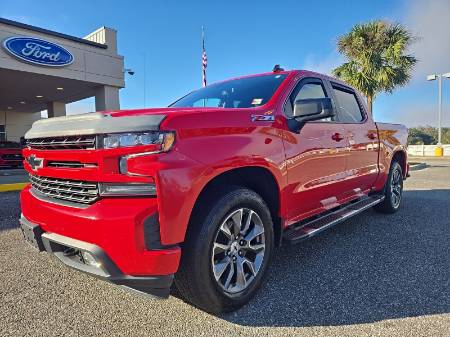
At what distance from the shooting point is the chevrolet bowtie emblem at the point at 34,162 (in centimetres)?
Answer: 254

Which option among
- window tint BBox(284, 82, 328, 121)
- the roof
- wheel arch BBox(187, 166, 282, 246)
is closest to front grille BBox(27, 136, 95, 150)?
wheel arch BBox(187, 166, 282, 246)

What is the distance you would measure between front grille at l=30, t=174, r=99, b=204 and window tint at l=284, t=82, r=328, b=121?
5.76 feet

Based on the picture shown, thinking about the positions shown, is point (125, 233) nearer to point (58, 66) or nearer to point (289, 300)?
point (289, 300)

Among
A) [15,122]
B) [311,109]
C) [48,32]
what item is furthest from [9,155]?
[311,109]

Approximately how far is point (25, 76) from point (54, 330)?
50.6 ft

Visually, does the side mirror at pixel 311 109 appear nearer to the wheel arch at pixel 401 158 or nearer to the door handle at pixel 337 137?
the door handle at pixel 337 137

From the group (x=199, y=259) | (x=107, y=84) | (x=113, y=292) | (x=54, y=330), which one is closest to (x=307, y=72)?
(x=199, y=259)

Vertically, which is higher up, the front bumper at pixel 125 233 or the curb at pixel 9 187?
the front bumper at pixel 125 233

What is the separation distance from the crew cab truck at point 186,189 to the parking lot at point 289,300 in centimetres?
22

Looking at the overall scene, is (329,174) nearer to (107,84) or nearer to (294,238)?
(294,238)

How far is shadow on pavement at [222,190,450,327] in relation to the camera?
2.40 meters

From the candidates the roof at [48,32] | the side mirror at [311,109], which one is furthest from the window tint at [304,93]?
the roof at [48,32]

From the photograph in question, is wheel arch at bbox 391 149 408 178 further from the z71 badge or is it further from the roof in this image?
the roof

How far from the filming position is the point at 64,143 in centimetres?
226
